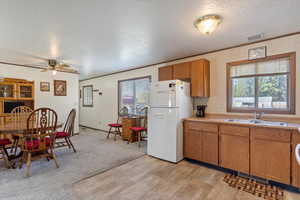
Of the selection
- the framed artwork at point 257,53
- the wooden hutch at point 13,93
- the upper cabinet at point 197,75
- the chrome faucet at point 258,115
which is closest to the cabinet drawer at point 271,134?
the chrome faucet at point 258,115

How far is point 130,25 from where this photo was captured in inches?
86.4

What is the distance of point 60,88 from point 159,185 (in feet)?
15.4

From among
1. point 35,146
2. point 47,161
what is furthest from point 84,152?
point 35,146

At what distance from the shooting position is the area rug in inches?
77.2

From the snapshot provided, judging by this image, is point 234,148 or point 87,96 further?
point 87,96

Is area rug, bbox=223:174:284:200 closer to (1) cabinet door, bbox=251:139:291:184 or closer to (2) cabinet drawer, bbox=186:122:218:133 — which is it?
(1) cabinet door, bbox=251:139:291:184

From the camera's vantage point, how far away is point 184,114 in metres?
3.14

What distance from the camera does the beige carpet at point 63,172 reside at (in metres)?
1.97

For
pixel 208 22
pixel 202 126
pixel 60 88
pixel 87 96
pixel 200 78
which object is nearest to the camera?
pixel 208 22

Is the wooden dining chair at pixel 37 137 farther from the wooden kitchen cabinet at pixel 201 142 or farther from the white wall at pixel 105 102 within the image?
the white wall at pixel 105 102

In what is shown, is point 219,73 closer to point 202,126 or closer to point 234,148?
point 202,126

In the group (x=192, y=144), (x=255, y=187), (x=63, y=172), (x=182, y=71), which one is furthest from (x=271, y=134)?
(x=63, y=172)

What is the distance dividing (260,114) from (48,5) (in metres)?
3.60

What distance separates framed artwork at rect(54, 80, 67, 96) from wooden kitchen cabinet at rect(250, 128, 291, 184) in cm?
554
